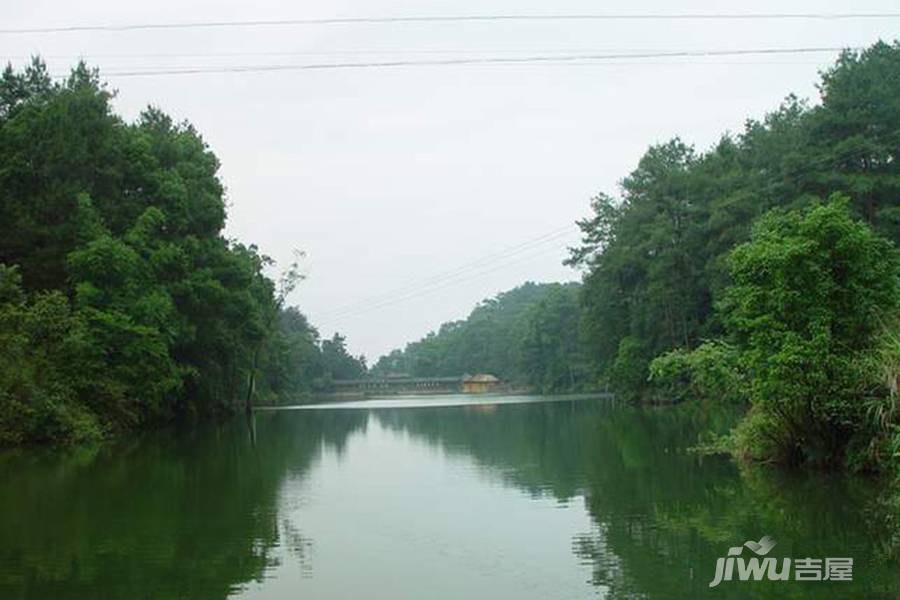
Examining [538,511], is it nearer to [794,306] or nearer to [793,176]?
[794,306]

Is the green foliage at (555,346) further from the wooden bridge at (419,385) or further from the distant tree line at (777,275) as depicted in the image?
the distant tree line at (777,275)

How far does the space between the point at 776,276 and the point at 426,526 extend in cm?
710

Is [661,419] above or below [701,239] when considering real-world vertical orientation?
below

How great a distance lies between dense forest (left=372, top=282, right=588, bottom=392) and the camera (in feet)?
341

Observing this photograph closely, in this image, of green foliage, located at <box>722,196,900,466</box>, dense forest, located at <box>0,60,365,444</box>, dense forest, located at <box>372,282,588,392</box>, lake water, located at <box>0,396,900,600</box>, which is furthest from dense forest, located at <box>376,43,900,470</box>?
dense forest, located at <box>0,60,365,444</box>

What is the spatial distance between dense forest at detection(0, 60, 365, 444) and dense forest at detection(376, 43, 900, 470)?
1764 centimetres

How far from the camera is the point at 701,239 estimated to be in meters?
52.9

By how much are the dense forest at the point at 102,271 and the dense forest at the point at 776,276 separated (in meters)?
17.6

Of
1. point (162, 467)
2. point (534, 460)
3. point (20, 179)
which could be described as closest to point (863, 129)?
point (534, 460)

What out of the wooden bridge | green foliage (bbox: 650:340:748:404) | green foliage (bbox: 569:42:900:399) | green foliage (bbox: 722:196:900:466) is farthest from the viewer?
the wooden bridge

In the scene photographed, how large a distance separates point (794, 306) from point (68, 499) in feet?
39.8

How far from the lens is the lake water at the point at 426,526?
9.26 m

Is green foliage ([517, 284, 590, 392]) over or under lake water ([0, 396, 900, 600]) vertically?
over

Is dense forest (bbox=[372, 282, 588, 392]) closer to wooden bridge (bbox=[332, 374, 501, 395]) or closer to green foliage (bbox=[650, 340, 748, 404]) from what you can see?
wooden bridge (bbox=[332, 374, 501, 395])
